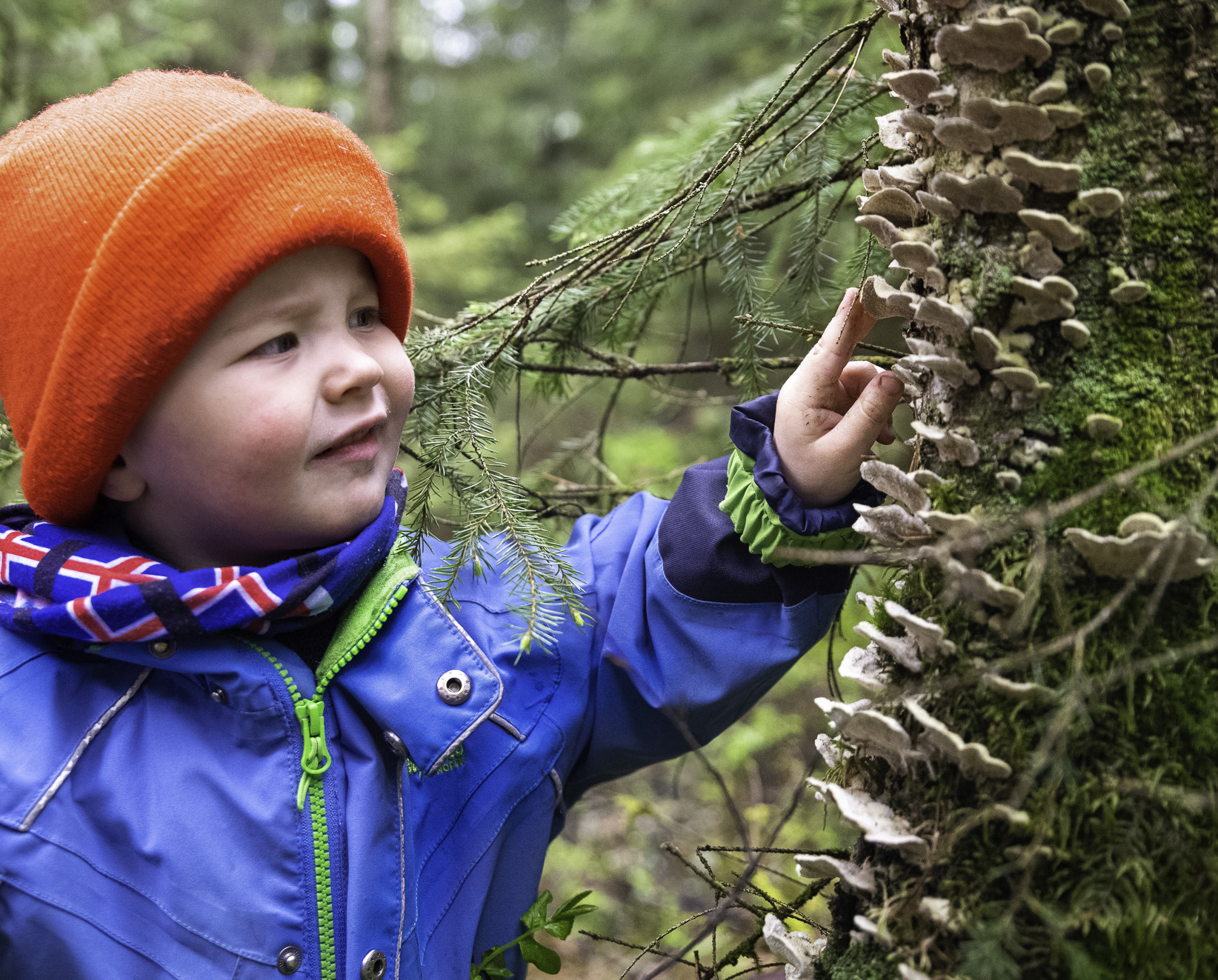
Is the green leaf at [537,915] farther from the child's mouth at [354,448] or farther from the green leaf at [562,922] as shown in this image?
the child's mouth at [354,448]

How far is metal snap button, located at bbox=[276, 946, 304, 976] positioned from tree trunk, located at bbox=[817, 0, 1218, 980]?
36.2 inches

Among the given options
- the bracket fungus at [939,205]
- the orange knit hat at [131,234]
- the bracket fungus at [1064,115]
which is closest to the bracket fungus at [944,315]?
the bracket fungus at [939,205]

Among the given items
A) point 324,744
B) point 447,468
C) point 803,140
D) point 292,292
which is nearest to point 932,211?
point 803,140

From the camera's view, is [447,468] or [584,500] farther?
[584,500]

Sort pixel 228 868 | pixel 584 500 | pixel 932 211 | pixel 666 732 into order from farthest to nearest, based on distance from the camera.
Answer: pixel 584 500 → pixel 666 732 → pixel 228 868 → pixel 932 211

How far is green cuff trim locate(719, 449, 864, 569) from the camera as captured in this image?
1.46 metres

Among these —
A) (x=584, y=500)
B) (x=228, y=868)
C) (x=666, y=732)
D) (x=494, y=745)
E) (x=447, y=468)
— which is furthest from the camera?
(x=584, y=500)

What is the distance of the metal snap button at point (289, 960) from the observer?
1424 mm

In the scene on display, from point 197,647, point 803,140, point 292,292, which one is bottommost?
point 197,647

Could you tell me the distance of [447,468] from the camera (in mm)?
1554

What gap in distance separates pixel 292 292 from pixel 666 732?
1184 mm

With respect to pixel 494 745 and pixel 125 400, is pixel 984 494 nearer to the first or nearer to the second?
pixel 494 745

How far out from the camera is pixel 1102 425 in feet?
3.18

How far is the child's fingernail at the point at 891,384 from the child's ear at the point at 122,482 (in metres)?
1.41
